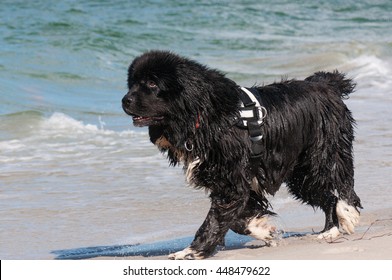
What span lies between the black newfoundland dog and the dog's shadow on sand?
0.43 meters

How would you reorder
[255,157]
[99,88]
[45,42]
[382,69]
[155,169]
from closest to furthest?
[255,157] → [155,169] → [99,88] → [382,69] → [45,42]

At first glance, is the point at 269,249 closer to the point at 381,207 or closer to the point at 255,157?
the point at 255,157

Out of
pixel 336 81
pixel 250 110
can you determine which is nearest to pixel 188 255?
pixel 250 110

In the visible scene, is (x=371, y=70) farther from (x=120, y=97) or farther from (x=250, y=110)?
(x=250, y=110)

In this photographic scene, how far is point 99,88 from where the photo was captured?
15734 mm

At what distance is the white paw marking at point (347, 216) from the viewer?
643 centimetres

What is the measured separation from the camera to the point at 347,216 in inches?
254

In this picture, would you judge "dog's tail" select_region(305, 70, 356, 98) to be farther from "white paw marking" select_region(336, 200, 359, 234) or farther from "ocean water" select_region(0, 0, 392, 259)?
"ocean water" select_region(0, 0, 392, 259)

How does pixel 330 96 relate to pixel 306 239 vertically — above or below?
above

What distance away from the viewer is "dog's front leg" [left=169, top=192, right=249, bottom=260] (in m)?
5.74

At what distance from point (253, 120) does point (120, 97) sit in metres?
8.97
